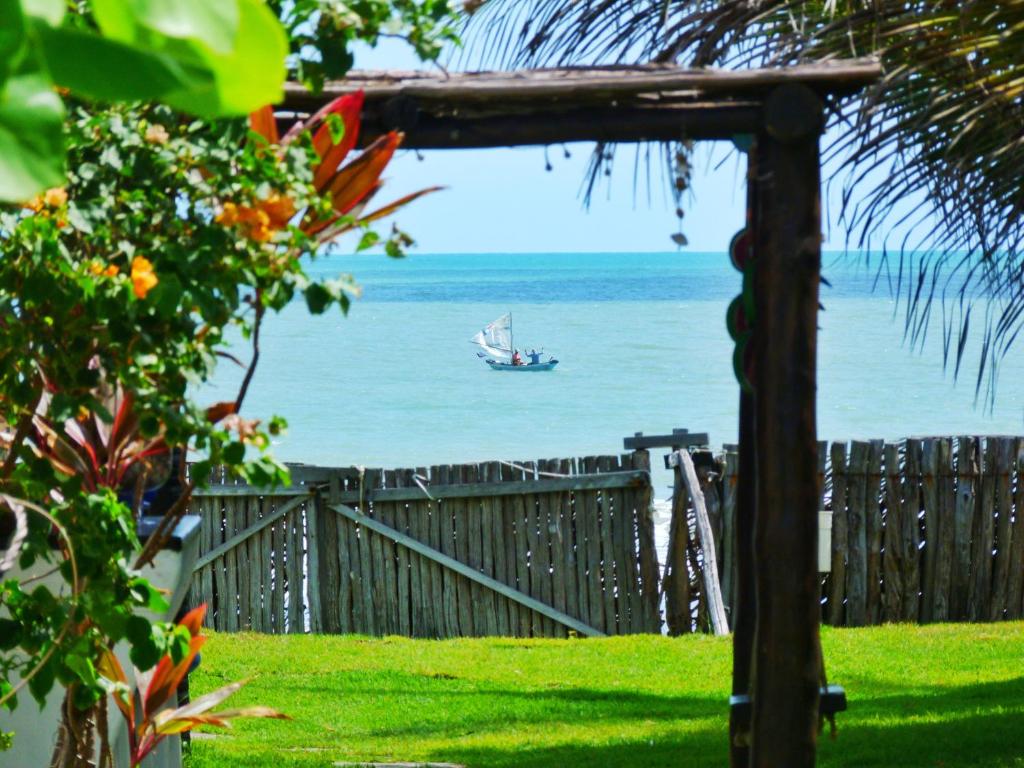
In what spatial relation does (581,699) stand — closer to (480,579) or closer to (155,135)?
(480,579)

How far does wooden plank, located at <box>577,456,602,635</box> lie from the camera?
8.35 m

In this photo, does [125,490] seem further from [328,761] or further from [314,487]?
[314,487]

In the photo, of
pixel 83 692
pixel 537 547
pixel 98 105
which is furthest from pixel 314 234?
pixel 537 547

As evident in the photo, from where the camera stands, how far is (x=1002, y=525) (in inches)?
310

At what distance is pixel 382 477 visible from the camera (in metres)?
8.55

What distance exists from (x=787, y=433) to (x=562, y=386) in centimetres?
3383

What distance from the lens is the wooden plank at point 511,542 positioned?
8438mm

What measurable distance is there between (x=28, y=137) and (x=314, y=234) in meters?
1.69

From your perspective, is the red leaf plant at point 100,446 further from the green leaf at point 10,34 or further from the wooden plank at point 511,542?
the wooden plank at point 511,542

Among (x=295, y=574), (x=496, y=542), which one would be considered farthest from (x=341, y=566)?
(x=496, y=542)

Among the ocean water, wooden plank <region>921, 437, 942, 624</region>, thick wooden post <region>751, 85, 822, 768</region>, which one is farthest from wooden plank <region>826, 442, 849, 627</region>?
thick wooden post <region>751, 85, 822, 768</region>

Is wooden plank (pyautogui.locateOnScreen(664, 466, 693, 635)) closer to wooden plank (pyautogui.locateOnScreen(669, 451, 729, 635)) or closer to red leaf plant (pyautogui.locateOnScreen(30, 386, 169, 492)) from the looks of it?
wooden plank (pyautogui.locateOnScreen(669, 451, 729, 635))

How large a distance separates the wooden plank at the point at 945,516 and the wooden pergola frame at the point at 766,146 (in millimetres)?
5652

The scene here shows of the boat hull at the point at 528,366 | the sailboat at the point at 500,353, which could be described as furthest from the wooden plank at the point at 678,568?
the boat hull at the point at 528,366
